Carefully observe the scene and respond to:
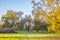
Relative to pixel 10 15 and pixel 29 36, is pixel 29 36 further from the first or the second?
pixel 10 15

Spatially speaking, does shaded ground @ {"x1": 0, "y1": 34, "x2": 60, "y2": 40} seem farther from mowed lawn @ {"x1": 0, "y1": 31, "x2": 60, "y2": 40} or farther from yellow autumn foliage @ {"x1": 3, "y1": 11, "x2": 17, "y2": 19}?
yellow autumn foliage @ {"x1": 3, "y1": 11, "x2": 17, "y2": 19}

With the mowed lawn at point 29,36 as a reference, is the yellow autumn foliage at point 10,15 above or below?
above

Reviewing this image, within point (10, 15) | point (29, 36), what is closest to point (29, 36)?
point (29, 36)

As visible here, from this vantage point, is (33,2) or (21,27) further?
(33,2)

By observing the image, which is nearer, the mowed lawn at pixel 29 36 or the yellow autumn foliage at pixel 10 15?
the mowed lawn at pixel 29 36

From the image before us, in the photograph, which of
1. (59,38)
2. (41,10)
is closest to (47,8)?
(41,10)

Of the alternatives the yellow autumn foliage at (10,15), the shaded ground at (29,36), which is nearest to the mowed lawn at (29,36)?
the shaded ground at (29,36)

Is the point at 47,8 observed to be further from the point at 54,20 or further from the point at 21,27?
the point at 21,27

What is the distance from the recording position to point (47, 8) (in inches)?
244

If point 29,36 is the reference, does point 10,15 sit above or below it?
above

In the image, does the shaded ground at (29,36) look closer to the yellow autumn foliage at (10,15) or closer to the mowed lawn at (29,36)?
the mowed lawn at (29,36)

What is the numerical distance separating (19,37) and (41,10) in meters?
1.46

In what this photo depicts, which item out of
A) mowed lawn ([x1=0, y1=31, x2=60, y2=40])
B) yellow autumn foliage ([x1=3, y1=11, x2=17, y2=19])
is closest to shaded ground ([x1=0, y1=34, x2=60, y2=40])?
mowed lawn ([x1=0, y1=31, x2=60, y2=40])

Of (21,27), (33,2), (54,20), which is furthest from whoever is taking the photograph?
(33,2)
